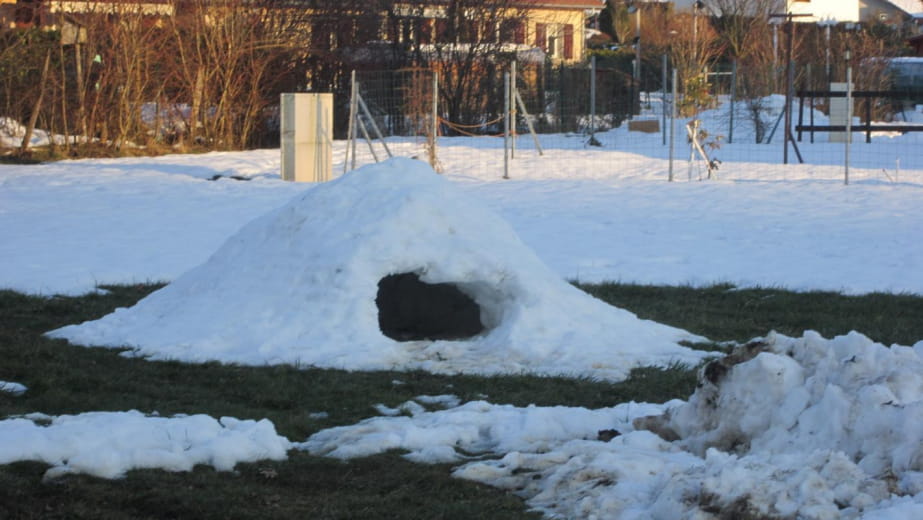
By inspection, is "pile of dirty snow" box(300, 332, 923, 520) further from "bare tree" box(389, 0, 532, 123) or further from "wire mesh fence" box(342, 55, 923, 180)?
"bare tree" box(389, 0, 532, 123)

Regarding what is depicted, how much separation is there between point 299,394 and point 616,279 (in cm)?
473

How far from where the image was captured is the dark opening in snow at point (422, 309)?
8102 mm

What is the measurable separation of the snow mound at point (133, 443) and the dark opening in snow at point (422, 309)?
309cm

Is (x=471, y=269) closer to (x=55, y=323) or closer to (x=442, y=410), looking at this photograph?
(x=442, y=410)

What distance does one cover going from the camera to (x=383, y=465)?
4.70 meters

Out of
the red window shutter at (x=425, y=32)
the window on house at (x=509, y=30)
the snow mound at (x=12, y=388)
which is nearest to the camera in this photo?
the snow mound at (x=12, y=388)

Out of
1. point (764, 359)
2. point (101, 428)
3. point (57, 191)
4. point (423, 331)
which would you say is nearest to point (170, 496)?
point (101, 428)

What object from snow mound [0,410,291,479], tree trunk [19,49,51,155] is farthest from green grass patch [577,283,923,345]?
tree trunk [19,49,51,155]

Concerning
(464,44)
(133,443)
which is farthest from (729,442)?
(464,44)

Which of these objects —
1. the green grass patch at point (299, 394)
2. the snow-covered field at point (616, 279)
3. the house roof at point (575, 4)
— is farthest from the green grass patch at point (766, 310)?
the house roof at point (575, 4)

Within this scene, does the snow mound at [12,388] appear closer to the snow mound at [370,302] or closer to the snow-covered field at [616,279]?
the snow-covered field at [616,279]

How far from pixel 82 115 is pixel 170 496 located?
19103 millimetres

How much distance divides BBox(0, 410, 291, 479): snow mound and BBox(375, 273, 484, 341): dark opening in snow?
A: 309 cm

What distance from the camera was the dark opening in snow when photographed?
8102 mm
